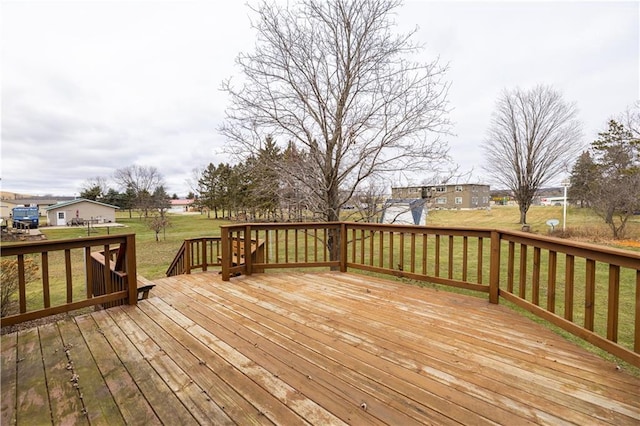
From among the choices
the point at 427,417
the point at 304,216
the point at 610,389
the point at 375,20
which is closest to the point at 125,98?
the point at 304,216

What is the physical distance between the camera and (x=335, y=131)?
5.54 m

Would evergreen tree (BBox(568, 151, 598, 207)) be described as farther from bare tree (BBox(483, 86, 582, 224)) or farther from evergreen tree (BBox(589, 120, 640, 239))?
bare tree (BBox(483, 86, 582, 224))

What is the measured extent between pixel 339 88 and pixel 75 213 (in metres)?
33.1

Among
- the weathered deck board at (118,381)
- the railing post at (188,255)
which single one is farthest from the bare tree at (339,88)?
the weathered deck board at (118,381)

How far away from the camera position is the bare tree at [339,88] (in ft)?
17.7

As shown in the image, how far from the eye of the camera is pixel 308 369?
1943 millimetres

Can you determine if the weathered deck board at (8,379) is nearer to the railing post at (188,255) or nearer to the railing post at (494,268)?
the railing post at (188,255)

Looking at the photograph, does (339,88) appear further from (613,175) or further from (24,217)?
(24,217)

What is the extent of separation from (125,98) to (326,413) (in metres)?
9.27

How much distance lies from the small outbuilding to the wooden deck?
1248 inches

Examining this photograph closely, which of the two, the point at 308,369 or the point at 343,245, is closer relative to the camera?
the point at 308,369

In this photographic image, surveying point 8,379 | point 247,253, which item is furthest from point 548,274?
point 8,379

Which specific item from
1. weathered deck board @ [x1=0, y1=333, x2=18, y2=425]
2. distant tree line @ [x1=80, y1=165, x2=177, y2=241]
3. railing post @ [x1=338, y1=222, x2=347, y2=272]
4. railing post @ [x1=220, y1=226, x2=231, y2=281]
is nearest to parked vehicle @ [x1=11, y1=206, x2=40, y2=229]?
distant tree line @ [x1=80, y1=165, x2=177, y2=241]

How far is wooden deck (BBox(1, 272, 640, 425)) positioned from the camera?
5.04 ft
